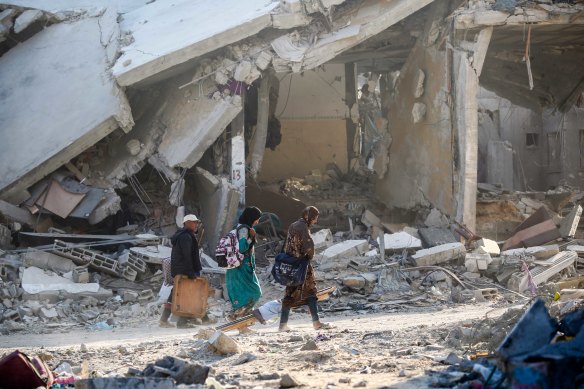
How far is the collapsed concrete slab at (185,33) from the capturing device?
565 inches

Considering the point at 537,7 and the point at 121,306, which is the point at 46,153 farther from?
the point at 537,7

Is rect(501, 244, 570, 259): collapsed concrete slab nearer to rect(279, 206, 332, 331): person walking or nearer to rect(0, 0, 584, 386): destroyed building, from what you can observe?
rect(0, 0, 584, 386): destroyed building

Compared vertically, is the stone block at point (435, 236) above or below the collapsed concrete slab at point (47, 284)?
below

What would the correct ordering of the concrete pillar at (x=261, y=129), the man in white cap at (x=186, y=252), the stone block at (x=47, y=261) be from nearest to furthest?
the man in white cap at (x=186, y=252)
the stone block at (x=47, y=261)
the concrete pillar at (x=261, y=129)

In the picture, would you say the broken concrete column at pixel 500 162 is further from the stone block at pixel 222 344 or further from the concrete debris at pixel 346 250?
the stone block at pixel 222 344

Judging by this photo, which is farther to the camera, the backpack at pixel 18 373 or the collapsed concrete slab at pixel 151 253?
the collapsed concrete slab at pixel 151 253

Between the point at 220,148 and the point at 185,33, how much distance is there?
2089mm

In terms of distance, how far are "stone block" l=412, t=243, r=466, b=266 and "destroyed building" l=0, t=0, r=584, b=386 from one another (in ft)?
0.10

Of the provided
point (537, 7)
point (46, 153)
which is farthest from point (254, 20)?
point (537, 7)

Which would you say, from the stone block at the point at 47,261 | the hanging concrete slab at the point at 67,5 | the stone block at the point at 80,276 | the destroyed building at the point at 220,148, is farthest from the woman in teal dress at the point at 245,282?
the hanging concrete slab at the point at 67,5

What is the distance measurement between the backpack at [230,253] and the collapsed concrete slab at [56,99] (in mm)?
4942

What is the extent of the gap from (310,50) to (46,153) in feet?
13.9

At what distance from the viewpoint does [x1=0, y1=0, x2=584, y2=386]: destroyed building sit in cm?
1353

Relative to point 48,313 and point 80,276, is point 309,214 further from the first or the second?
point 80,276
